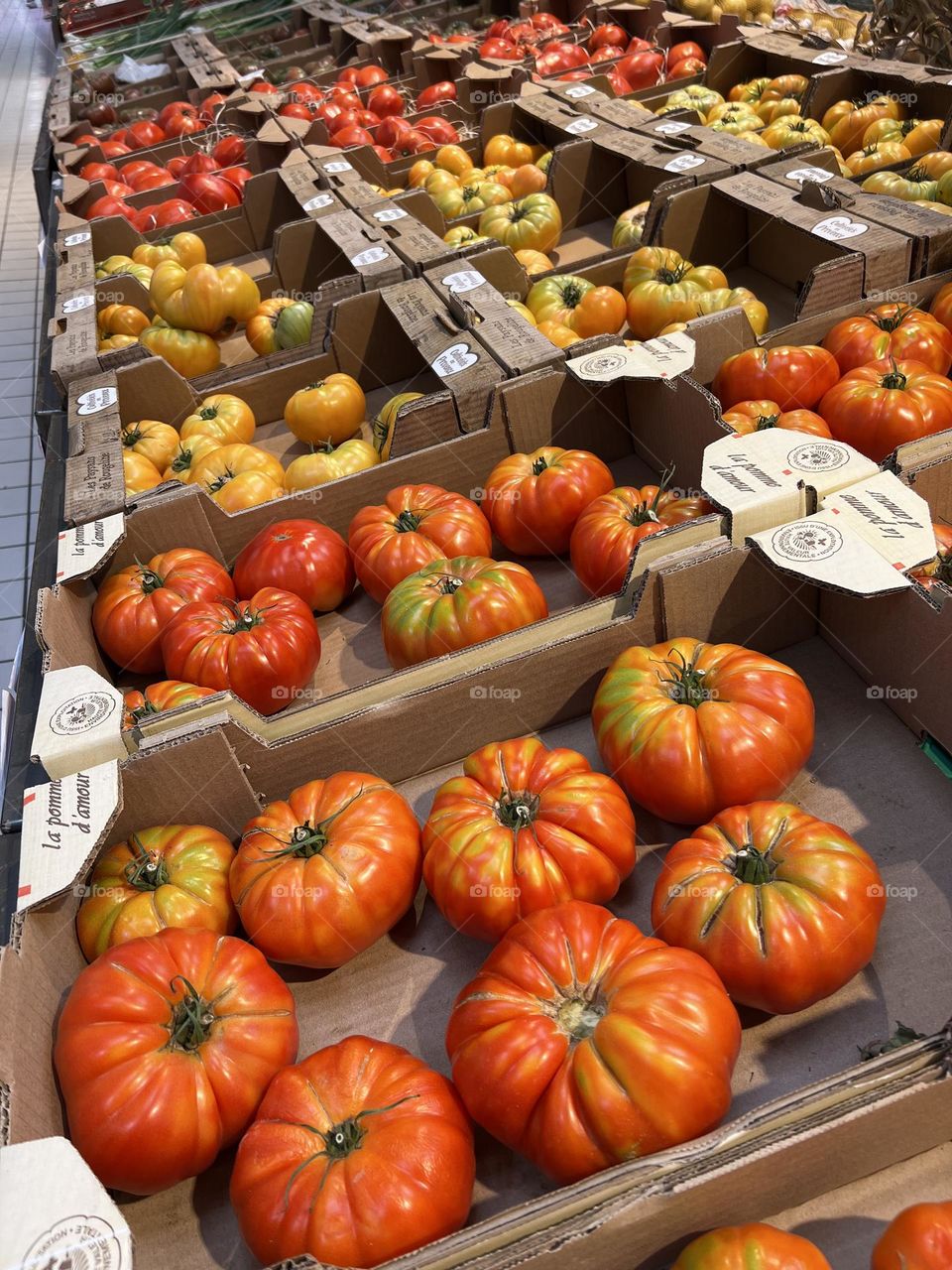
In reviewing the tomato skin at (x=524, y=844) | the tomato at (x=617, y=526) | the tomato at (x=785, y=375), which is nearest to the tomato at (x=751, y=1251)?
the tomato skin at (x=524, y=844)

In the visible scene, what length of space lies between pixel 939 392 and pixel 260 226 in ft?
11.4

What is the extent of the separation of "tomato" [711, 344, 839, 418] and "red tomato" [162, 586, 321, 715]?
1.36 m

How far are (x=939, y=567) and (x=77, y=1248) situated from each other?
1.79 m

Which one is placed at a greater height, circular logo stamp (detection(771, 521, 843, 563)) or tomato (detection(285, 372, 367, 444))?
circular logo stamp (detection(771, 521, 843, 563))

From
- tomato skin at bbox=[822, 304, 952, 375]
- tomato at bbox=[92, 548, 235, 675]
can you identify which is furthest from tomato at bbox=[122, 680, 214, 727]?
tomato skin at bbox=[822, 304, 952, 375]

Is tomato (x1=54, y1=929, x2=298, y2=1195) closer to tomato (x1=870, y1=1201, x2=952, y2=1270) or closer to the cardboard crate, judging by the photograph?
the cardboard crate

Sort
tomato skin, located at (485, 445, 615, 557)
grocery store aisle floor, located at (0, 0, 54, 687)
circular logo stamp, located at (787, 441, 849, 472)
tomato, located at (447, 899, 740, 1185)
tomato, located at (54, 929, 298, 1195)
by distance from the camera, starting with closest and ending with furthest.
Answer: tomato, located at (447, 899, 740, 1185), tomato, located at (54, 929, 298, 1195), circular logo stamp, located at (787, 441, 849, 472), tomato skin, located at (485, 445, 615, 557), grocery store aisle floor, located at (0, 0, 54, 687)

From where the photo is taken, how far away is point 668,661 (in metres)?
1.85

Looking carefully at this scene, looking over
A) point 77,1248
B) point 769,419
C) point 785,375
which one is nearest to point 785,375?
point 785,375

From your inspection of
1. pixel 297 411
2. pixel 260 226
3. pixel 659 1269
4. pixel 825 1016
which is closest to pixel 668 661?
pixel 825 1016

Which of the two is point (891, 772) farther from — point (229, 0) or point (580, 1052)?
point (229, 0)

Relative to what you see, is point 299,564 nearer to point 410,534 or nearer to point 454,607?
point 410,534

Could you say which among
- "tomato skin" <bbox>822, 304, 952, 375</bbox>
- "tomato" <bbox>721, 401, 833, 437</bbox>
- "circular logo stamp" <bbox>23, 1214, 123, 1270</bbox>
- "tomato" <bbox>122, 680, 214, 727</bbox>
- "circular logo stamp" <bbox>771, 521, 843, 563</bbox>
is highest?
"tomato skin" <bbox>822, 304, 952, 375</bbox>

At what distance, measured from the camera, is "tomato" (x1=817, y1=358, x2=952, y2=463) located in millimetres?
2408
